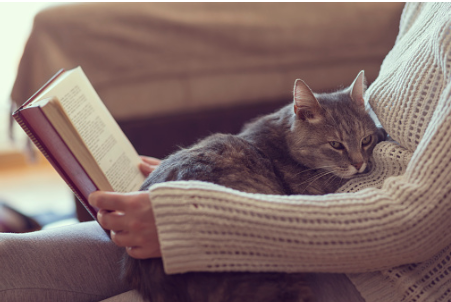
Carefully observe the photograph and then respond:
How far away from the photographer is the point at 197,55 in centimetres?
194

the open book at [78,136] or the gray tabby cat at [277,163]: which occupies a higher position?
the open book at [78,136]

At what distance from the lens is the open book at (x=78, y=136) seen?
89cm

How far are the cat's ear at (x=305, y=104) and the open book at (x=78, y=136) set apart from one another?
1.79 ft

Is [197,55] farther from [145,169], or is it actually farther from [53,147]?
[53,147]

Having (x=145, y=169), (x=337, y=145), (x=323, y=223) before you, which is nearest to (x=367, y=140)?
(x=337, y=145)

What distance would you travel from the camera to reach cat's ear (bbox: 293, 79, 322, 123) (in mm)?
1120

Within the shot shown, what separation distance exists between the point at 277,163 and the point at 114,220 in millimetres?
529

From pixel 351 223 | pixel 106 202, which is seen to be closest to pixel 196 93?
pixel 106 202

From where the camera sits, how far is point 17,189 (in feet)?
9.16

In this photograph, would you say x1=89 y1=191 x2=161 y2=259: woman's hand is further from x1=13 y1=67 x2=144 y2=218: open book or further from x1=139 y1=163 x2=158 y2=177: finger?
x1=139 y1=163 x2=158 y2=177: finger

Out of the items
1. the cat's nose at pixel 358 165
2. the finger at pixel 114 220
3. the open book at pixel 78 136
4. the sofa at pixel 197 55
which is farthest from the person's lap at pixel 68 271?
the sofa at pixel 197 55

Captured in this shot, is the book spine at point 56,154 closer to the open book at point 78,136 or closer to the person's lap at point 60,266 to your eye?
the open book at point 78,136

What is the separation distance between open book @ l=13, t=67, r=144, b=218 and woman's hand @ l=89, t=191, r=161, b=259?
136mm

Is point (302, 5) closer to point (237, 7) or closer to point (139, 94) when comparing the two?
point (237, 7)
